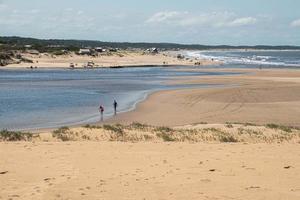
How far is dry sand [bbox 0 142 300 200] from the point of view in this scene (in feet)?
31.5

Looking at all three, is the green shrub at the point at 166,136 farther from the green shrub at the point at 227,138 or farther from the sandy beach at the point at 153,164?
the green shrub at the point at 227,138

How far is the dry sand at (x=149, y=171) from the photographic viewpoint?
960 centimetres

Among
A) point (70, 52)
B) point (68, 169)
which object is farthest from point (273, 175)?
point (70, 52)

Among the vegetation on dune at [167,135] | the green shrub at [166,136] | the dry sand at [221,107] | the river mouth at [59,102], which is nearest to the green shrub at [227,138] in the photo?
the vegetation on dune at [167,135]

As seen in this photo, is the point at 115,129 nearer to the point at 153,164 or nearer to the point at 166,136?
the point at 166,136

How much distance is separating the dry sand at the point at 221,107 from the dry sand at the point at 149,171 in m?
11.9

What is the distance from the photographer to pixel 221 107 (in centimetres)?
3372

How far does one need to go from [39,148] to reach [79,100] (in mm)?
23748

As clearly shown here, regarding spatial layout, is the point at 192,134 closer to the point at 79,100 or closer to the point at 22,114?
the point at 22,114

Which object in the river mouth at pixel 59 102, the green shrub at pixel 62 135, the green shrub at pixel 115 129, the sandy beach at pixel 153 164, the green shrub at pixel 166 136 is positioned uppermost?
the sandy beach at pixel 153 164

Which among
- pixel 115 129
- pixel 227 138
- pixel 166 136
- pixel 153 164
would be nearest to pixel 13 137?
pixel 115 129

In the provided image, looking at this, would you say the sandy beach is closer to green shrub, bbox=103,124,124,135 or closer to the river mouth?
green shrub, bbox=103,124,124,135

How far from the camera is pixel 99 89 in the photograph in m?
48.2

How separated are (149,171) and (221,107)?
74.8ft
